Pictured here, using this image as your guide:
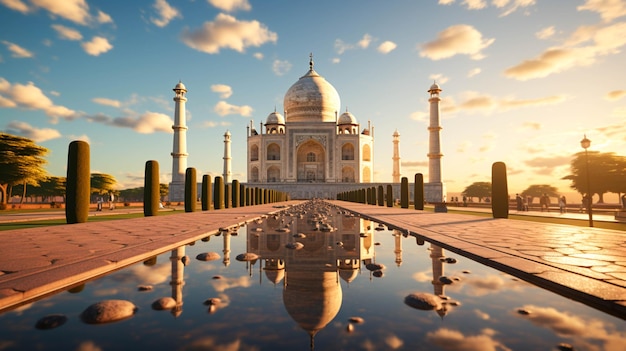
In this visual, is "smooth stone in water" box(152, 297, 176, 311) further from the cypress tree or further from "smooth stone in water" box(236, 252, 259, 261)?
the cypress tree

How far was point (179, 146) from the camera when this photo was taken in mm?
34750

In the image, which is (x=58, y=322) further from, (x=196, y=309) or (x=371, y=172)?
(x=371, y=172)

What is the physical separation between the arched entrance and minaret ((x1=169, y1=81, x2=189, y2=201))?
17.1 m

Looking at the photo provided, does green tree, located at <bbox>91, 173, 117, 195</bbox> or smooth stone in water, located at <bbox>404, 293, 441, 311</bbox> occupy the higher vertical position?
green tree, located at <bbox>91, 173, 117, 195</bbox>

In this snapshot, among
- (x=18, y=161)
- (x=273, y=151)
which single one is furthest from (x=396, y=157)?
(x=18, y=161)

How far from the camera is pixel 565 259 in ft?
11.6

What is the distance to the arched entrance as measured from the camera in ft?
158

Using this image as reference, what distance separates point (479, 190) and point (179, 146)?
44356mm

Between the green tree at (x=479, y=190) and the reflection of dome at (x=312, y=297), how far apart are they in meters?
56.3

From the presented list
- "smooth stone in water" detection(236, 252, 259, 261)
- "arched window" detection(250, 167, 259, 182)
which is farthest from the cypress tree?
"arched window" detection(250, 167, 259, 182)

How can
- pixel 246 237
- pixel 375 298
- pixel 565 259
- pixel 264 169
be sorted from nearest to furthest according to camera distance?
1. pixel 375 298
2. pixel 565 259
3. pixel 246 237
4. pixel 264 169

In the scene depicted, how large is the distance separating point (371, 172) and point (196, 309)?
157 feet

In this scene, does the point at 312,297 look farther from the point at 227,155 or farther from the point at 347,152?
the point at 347,152

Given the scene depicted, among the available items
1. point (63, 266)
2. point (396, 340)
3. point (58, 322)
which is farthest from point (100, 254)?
point (396, 340)
